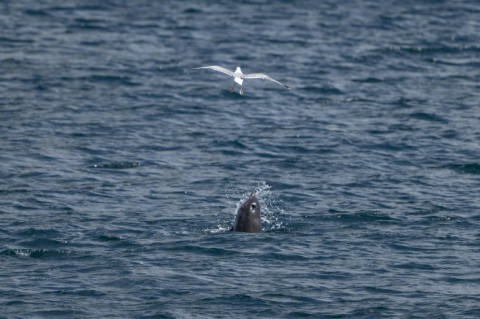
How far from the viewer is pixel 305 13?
67.5 m

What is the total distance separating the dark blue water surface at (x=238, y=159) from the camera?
31453 millimetres

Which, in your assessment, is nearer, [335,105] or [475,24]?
[335,105]

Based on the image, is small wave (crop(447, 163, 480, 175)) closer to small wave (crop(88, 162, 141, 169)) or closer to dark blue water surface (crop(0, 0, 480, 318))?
dark blue water surface (crop(0, 0, 480, 318))

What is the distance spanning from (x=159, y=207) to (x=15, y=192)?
4.66m

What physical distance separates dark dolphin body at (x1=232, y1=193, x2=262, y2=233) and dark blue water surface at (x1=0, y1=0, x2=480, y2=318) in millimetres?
484

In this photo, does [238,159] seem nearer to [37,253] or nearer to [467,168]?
[467,168]

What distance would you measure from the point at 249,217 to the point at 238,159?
28.6 feet

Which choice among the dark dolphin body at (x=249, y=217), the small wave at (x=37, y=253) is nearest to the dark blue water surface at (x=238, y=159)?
the small wave at (x=37, y=253)

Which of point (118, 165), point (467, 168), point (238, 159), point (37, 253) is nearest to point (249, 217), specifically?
point (37, 253)

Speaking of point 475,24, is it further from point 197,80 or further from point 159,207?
point 159,207

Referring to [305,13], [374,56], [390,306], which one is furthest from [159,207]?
[305,13]

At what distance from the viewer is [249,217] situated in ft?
115

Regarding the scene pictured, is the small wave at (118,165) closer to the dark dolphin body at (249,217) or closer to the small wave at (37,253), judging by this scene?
the dark dolphin body at (249,217)

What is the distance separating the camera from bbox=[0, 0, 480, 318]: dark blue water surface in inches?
1238
